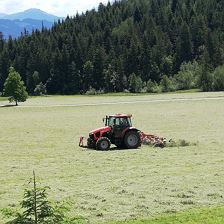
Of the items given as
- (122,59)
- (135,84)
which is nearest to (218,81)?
(135,84)

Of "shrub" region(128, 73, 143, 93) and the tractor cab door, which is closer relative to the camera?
the tractor cab door

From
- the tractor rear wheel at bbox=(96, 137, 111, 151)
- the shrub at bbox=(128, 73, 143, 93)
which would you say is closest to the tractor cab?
the tractor rear wheel at bbox=(96, 137, 111, 151)

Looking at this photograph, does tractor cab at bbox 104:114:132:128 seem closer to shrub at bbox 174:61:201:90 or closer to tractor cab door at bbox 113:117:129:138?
tractor cab door at bbox 113:117:129:138

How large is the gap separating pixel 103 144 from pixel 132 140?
188 centimetres

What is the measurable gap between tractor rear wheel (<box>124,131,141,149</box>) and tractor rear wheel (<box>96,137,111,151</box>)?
1.15 metres

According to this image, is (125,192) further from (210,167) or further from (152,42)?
(152,42)

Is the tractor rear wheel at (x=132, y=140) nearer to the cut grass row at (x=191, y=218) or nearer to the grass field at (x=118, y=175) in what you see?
the grass field at (x=118, y=175)

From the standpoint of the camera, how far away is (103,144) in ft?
99.0

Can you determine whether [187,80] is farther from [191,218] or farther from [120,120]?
[191,218]

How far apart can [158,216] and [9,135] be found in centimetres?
2881

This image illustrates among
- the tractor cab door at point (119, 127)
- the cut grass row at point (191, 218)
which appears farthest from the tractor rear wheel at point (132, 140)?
the cut grass row at point (191, 218)

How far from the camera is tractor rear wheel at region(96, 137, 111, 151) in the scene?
30.1 meters

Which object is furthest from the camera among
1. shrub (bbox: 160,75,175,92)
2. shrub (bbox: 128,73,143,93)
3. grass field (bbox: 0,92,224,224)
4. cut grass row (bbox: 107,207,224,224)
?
shrub (bbox: 128,73,143,93)

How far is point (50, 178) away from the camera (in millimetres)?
21219
